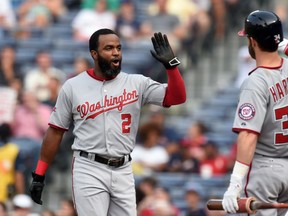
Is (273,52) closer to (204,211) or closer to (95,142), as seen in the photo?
(95,142)

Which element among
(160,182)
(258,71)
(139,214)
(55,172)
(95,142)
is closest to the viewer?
(258,71)

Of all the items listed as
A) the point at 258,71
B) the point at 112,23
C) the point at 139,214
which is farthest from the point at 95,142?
the point at 112,23

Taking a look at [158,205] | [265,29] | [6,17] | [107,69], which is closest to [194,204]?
[158,205]

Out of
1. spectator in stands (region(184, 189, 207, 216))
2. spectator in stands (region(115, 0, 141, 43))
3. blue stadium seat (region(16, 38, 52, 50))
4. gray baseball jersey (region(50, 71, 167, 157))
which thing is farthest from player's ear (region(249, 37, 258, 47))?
blue stadium seat (region(16, 38, 52, 50))

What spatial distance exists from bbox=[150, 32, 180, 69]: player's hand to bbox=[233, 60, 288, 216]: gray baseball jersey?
0.69 m

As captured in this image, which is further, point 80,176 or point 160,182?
point 160,182

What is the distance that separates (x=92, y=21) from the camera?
17188mm

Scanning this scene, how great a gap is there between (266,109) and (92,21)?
938 cm

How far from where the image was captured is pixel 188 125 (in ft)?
51.3

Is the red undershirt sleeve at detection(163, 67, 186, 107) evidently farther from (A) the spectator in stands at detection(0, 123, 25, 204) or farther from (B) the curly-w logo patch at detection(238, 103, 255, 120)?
(A) the spectator in stands at detection(0, 123, 25, 204)

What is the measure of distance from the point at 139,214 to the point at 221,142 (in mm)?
2353

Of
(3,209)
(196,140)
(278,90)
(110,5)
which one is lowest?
(3,209)

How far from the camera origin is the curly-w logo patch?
7.96m

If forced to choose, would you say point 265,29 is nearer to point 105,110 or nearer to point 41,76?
point 105,110
